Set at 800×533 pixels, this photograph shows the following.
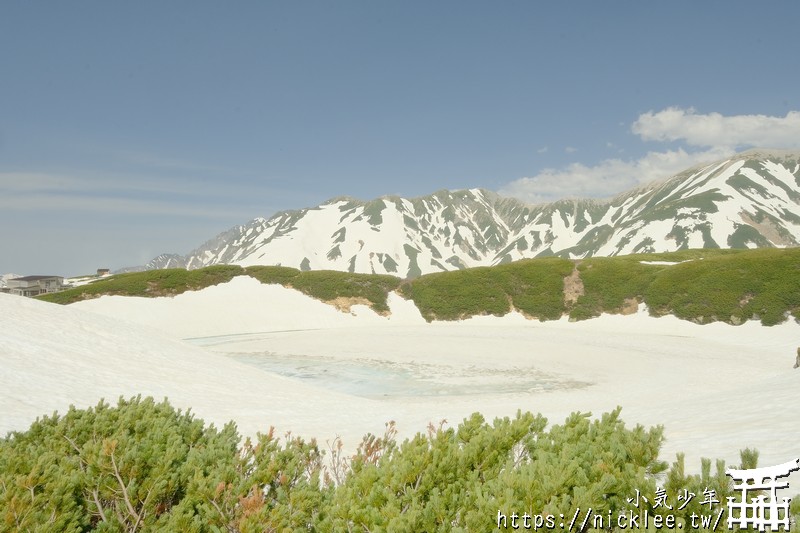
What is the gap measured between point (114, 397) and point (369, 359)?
16719 mm

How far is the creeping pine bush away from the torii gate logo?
0.36 ft

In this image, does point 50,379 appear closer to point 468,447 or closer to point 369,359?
point 468,447

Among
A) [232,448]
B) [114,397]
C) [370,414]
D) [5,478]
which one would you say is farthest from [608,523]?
[114,397]

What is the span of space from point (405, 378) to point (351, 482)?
61.4 ft

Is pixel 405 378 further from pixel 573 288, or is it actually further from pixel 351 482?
pixel 573 288

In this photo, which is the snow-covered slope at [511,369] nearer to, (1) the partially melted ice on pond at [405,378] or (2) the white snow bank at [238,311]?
(1) the partially melted ice on pond at [405,378]

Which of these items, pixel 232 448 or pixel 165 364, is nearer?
pixel 232 448

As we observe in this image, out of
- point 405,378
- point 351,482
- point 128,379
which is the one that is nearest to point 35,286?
point 128,379

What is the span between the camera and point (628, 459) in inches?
157

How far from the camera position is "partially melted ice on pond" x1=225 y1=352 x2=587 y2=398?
19844mm

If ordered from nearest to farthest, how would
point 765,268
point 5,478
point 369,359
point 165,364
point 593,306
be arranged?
point 5,478 → point 165,364 → point 369,359 → point 765,268 → point 593,306

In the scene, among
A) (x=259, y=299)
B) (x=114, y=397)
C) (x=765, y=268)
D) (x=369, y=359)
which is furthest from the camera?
(x=259, y=299)

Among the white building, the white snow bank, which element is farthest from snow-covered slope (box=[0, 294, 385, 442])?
the white building

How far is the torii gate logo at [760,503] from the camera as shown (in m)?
3.06
